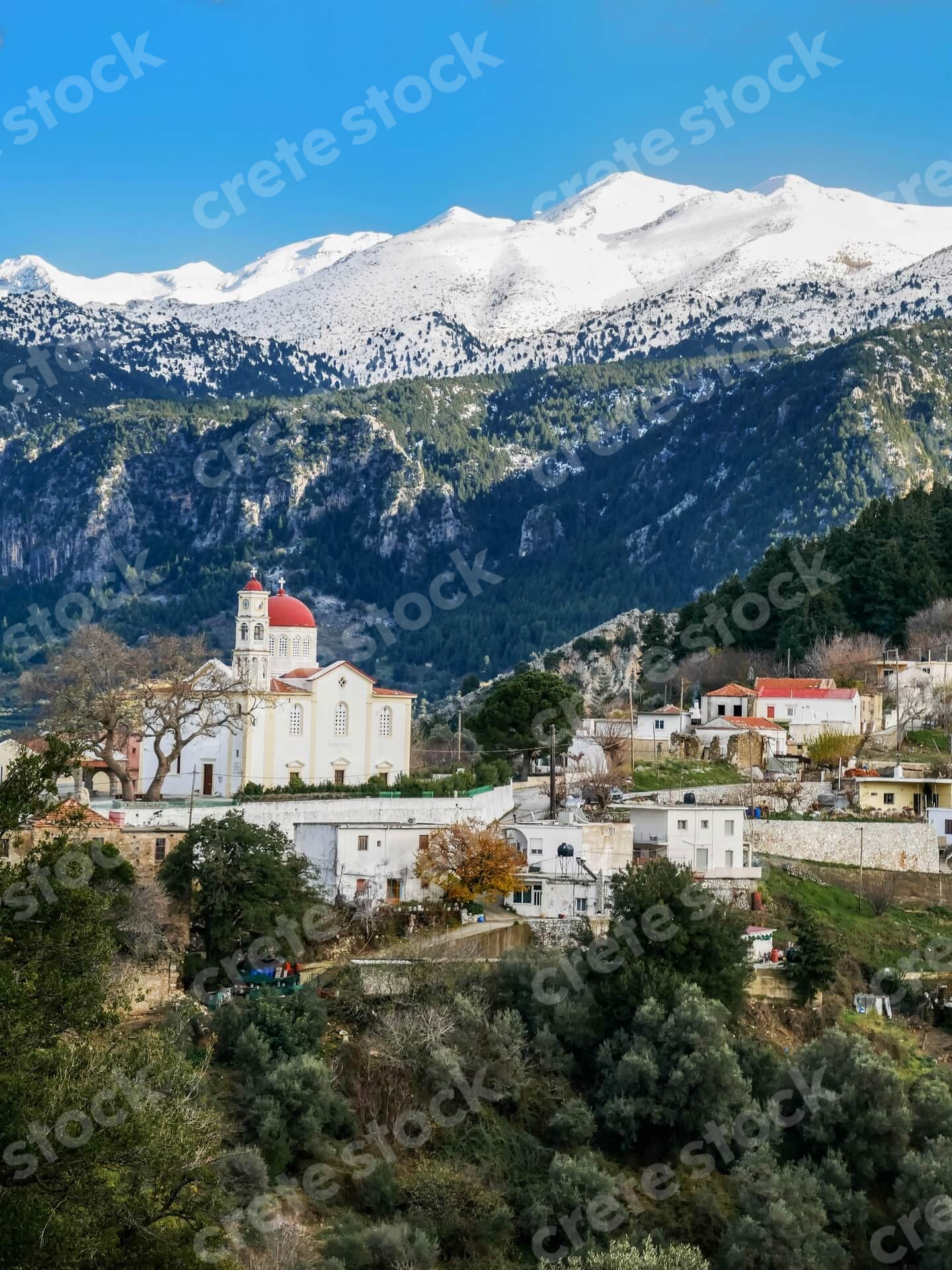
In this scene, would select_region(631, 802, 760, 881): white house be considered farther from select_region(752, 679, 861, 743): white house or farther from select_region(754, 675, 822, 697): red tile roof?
select_region(754, 675, 822, 697): red tile roof

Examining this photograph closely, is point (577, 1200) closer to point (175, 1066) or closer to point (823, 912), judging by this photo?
point (175, 1066)

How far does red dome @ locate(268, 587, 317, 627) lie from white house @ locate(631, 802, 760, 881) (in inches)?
540

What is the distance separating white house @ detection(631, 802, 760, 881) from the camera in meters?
46.3

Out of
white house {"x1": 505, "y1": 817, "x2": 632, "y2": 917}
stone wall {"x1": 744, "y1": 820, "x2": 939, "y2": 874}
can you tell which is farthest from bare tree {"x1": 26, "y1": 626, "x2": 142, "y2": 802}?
stone wall {"x1": 744, "y1": 820, "x2": 939, "y2": 874}

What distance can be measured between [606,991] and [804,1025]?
5.61 meters

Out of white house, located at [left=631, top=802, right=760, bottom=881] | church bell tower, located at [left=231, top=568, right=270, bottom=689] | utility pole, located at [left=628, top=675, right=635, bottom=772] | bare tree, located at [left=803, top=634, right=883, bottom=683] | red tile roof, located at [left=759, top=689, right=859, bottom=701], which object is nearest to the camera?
white house, located at [left=631, top=802, right=760, bottom=881]

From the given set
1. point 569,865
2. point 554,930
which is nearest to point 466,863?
point 554,930

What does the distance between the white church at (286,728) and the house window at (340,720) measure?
19 millimetres

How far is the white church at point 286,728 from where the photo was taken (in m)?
49.7

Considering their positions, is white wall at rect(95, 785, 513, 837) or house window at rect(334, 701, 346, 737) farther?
house window at rect(334, 701, 346, 737)

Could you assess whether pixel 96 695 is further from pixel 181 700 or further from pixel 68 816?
pixel 68 816

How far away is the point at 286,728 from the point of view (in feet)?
167

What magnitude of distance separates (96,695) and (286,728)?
6.15 metres

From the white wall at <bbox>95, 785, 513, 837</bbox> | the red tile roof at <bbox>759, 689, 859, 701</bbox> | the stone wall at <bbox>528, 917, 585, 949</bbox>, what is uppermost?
the red tile roof at <bbox>759, 689, 859, 701</bbox>
